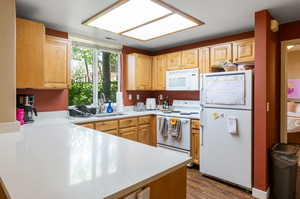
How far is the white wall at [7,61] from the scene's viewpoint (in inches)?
73.8

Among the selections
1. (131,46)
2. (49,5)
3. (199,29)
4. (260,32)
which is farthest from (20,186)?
(131,46)

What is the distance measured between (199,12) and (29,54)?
2.27 metres

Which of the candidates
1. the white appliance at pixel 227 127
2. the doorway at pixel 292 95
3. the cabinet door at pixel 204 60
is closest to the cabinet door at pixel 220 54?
the cabinet door at pixel 204 60

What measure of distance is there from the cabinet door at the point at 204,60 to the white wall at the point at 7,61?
2.89m

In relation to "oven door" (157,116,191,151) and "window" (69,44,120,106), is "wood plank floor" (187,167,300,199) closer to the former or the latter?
"oven door" (157,116,191,151)

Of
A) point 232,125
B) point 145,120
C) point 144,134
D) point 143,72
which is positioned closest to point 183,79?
point 143,72

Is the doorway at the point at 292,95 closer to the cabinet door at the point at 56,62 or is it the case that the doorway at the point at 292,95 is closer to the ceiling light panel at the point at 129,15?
the ceiling light panel at the point at 129,15

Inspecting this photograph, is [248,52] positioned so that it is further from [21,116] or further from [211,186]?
[21,116]

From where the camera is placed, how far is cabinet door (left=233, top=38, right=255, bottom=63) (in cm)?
291

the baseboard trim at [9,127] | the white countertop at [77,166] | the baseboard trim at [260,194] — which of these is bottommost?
the baseboard trim at [260,194]

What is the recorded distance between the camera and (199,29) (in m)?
3.06

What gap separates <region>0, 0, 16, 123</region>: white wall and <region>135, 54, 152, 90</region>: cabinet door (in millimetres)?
2443

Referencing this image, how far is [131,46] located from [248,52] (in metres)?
2.42

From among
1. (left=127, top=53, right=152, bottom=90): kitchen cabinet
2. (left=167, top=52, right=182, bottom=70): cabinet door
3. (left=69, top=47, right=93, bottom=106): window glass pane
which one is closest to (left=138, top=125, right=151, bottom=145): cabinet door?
(left=127, top=53, right=152, bottom=90): kitchen cabinet
